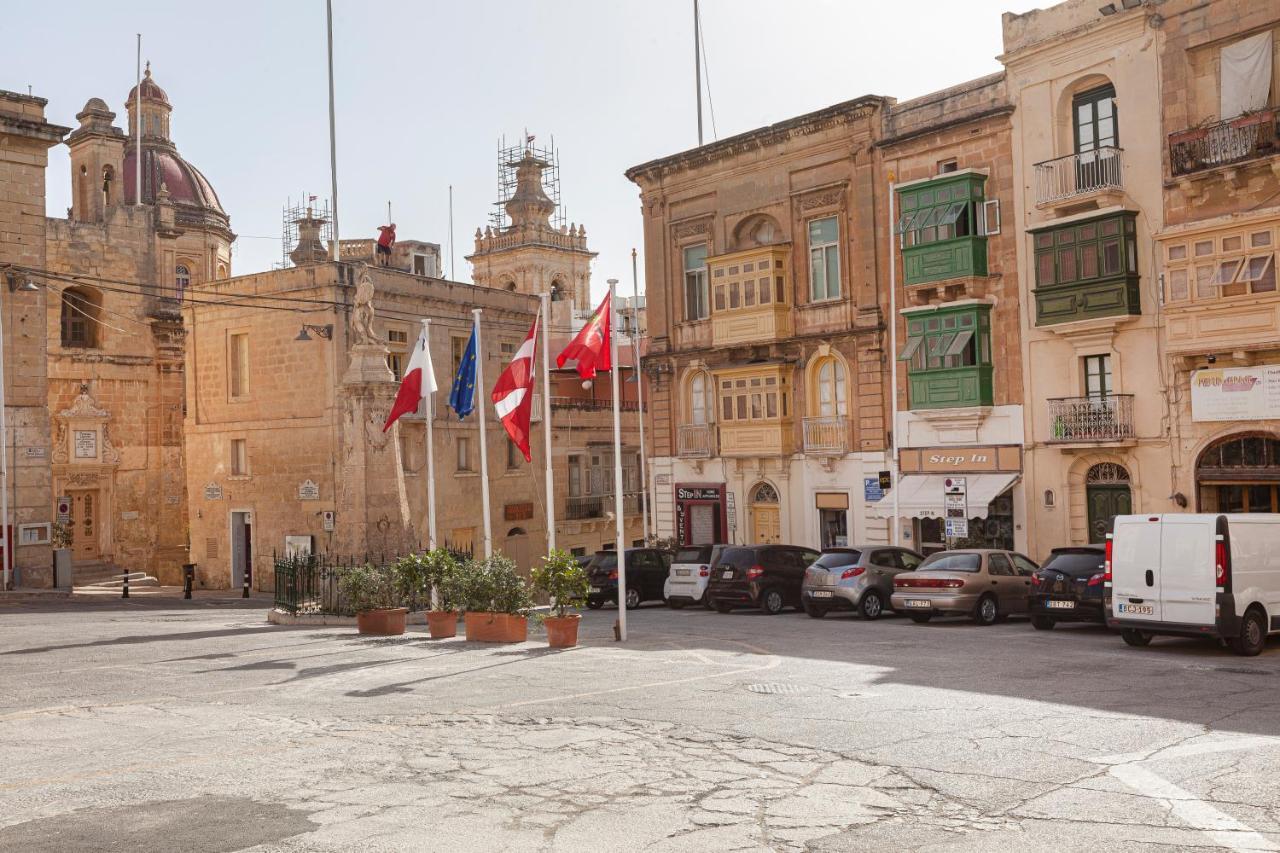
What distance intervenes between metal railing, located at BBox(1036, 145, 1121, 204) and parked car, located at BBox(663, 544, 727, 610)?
10.8m

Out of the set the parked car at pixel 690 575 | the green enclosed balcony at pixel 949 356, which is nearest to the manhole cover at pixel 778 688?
the parked car at pixel 690 575

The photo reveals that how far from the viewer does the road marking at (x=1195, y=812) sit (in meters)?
7.79

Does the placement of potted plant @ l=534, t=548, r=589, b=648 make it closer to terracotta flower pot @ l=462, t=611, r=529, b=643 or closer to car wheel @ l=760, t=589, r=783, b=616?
terracotta flower pot @ l=462, t=611, r=529, b=643

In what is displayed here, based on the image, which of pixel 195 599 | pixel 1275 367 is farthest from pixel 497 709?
pixel 195 599

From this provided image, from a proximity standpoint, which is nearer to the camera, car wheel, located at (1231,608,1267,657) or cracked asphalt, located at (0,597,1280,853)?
cracked asphalt, located at (0,597,1280,853)

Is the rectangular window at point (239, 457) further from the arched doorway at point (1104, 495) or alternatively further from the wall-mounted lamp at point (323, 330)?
the arched doorway at point (1104, 495)

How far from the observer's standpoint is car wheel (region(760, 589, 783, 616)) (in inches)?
1096

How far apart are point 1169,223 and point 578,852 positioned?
2362 centimetres

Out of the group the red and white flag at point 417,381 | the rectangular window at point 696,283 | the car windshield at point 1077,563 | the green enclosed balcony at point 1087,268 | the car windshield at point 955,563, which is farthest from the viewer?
the rectangular window at point 696,283

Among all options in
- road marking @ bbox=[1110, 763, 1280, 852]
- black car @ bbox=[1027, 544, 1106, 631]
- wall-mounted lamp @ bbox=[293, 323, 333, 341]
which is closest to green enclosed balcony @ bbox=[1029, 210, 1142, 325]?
black car @ bbox=[1027, 544, 1106, 631]

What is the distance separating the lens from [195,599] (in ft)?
126

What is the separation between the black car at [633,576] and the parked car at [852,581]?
6078 millimetres

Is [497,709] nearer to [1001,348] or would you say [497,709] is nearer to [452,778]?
[452,778]

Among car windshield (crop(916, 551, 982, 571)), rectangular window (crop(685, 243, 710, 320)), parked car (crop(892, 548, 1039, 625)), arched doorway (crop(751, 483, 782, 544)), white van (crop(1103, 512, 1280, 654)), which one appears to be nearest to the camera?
white van (crop(1103, 512, 1280, 654))
